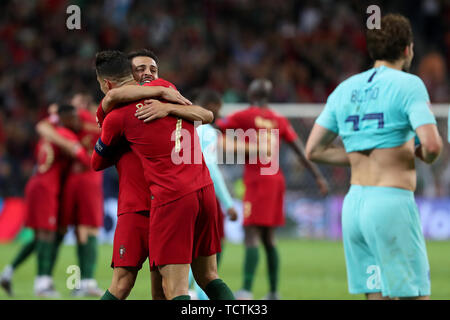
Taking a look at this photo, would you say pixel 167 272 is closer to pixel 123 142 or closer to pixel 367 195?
pixel 123 142

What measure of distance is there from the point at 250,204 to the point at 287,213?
725cm

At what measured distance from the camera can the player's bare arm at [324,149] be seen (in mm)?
4656

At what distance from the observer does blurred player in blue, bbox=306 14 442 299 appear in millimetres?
4176

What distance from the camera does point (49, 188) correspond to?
362 inches

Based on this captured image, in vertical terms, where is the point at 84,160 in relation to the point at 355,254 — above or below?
above

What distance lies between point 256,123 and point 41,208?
2785mm

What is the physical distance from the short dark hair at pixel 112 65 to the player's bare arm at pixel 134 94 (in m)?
0.22

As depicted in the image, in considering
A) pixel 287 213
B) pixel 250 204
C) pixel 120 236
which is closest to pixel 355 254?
pixel 120 236

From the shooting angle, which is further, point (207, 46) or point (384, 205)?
point (207, 46)

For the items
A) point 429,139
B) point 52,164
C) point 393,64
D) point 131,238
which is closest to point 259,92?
point 52,164

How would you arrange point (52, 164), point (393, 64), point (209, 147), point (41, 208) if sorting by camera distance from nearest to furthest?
point (393, 64)
point (209, 147)
point (41, 208)
point (52, 164)

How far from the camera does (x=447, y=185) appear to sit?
15703 mm

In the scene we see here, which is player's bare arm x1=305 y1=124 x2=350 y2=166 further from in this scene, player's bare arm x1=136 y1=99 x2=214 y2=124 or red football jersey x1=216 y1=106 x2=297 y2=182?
red football jersey x1=216 y1=106 x2=297 y2=182

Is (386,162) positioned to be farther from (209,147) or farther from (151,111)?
(209,147)
